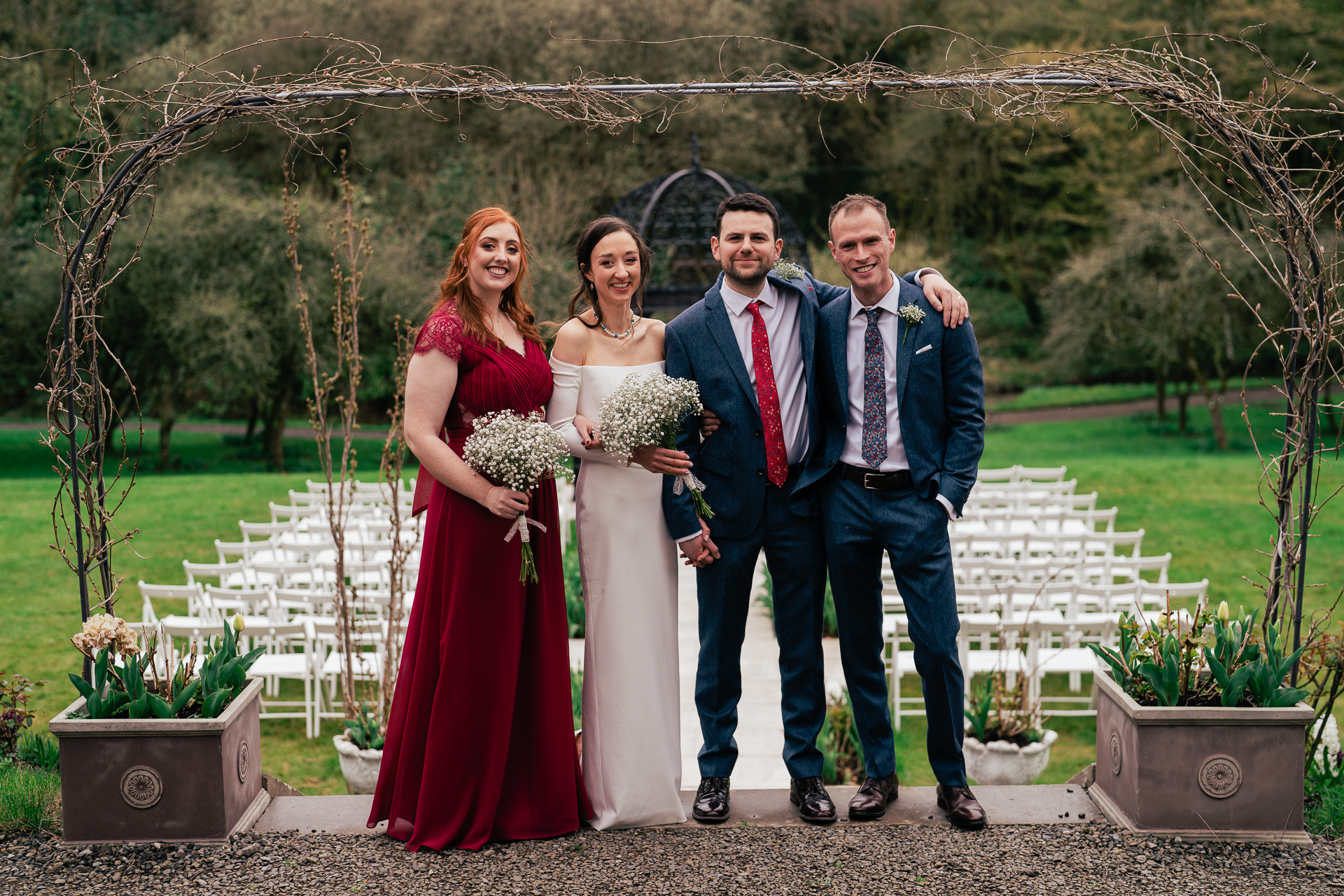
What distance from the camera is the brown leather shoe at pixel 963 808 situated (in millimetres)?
3740

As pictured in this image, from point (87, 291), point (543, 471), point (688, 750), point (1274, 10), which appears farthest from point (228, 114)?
point (1274, 10)

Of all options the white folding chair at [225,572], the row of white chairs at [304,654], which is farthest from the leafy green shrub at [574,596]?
the white folding chair at [225,572]

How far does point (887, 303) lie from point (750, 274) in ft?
1.58

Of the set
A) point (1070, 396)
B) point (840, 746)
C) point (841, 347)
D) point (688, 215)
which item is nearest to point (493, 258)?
point (841, 347)

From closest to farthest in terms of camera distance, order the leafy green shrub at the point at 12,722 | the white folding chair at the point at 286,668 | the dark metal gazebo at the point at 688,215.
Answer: the leafy green shrub at the point at 12,722 → the white folding chair at the point at 286,668 → the dark metal gazebo at the point at 688,215

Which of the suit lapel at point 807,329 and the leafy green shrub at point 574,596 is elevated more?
the suit lapel at point 807,329

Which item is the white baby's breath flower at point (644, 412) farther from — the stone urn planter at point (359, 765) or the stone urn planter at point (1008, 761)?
the stone urn planter at point (1008, 761)

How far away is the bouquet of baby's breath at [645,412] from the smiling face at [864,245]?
693 millimetres

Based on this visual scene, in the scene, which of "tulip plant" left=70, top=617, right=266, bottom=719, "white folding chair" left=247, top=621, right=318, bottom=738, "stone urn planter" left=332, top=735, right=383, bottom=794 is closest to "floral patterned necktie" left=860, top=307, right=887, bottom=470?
"tulip plant" left=70, top=617, right=266, bottom=719

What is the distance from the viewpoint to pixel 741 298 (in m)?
3.77

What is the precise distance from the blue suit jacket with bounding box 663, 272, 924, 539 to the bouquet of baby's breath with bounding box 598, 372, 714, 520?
150 millimetres

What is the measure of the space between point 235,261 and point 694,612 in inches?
570

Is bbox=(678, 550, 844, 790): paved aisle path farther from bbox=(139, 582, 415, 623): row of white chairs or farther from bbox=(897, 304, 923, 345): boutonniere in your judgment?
bbox=(897, 304, 923, 345): boutonniere

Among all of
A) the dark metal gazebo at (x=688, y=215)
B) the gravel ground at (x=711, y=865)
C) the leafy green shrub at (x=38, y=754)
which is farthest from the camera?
the dark metal gazebo at (x=688, y=215)
